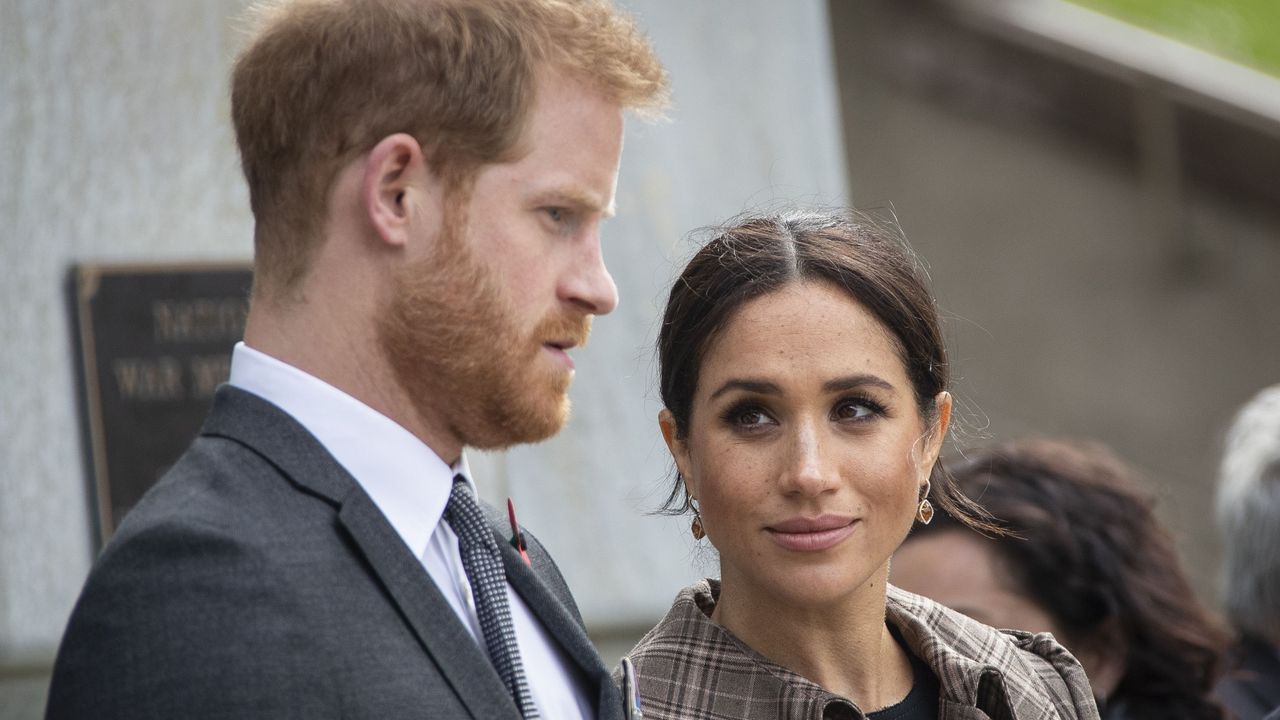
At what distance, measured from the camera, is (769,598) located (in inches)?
105

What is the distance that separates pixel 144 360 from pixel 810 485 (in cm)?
187

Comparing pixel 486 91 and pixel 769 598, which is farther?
pixel 769 598

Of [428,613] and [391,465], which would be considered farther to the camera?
[391,465]

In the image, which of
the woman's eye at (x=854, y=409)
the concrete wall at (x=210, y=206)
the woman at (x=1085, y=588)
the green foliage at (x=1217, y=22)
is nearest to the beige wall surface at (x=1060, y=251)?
the green foliage at (x=1217, y=22)

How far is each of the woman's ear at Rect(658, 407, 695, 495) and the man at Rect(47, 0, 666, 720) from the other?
0.49m

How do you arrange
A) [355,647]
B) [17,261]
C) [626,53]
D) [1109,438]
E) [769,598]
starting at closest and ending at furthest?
[355,647]
[626,53]
[769,598]
[17,261]
[1109,438]

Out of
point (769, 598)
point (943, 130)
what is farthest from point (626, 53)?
point (943, 130)

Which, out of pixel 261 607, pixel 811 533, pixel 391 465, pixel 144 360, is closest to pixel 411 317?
pixel 391 465

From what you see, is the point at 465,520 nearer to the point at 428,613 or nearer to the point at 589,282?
the point at 428,613

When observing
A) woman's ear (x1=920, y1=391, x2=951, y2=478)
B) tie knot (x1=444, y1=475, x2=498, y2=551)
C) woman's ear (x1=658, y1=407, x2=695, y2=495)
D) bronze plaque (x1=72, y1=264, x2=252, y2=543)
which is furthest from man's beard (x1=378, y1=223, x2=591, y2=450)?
bronze plaque (x1=72, y1=264, x2=252, y2=543)

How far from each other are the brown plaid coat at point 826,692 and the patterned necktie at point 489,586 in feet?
1.30

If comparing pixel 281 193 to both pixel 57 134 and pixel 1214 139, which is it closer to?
pixel 57 134

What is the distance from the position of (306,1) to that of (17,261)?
67.7 inches

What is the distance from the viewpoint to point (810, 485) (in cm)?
248
